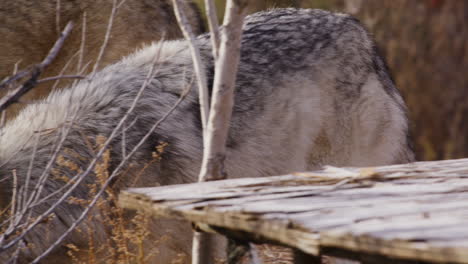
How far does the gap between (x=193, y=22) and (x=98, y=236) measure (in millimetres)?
3121

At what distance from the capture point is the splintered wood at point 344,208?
229 centimetres

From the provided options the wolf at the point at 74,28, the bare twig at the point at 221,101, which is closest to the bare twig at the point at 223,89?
the bare twig at the point at 221,101

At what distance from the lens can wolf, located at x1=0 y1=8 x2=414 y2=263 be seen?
4105 millimetres

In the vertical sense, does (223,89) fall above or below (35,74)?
below

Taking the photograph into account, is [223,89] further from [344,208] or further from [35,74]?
[344,208]

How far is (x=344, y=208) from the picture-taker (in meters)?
2.66

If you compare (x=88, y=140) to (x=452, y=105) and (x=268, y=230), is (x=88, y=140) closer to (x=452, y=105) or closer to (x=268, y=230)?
(x=268, y=230)

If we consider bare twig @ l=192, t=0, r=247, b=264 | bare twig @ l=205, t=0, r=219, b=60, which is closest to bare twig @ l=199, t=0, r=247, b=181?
bare twig @ l=192, t=0, r=247, b=264

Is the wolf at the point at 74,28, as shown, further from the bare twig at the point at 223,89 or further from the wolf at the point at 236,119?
the bare twig at the point at 223,89

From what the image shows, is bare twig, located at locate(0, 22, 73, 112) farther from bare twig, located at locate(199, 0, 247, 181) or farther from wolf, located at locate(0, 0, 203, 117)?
wolf, located at locate(0, 0, 203, 117)

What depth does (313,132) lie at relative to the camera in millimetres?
4766

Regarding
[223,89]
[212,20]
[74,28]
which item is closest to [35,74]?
[223,89]

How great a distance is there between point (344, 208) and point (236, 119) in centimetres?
189

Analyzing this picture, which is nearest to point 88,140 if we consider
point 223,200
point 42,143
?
point 42,143
